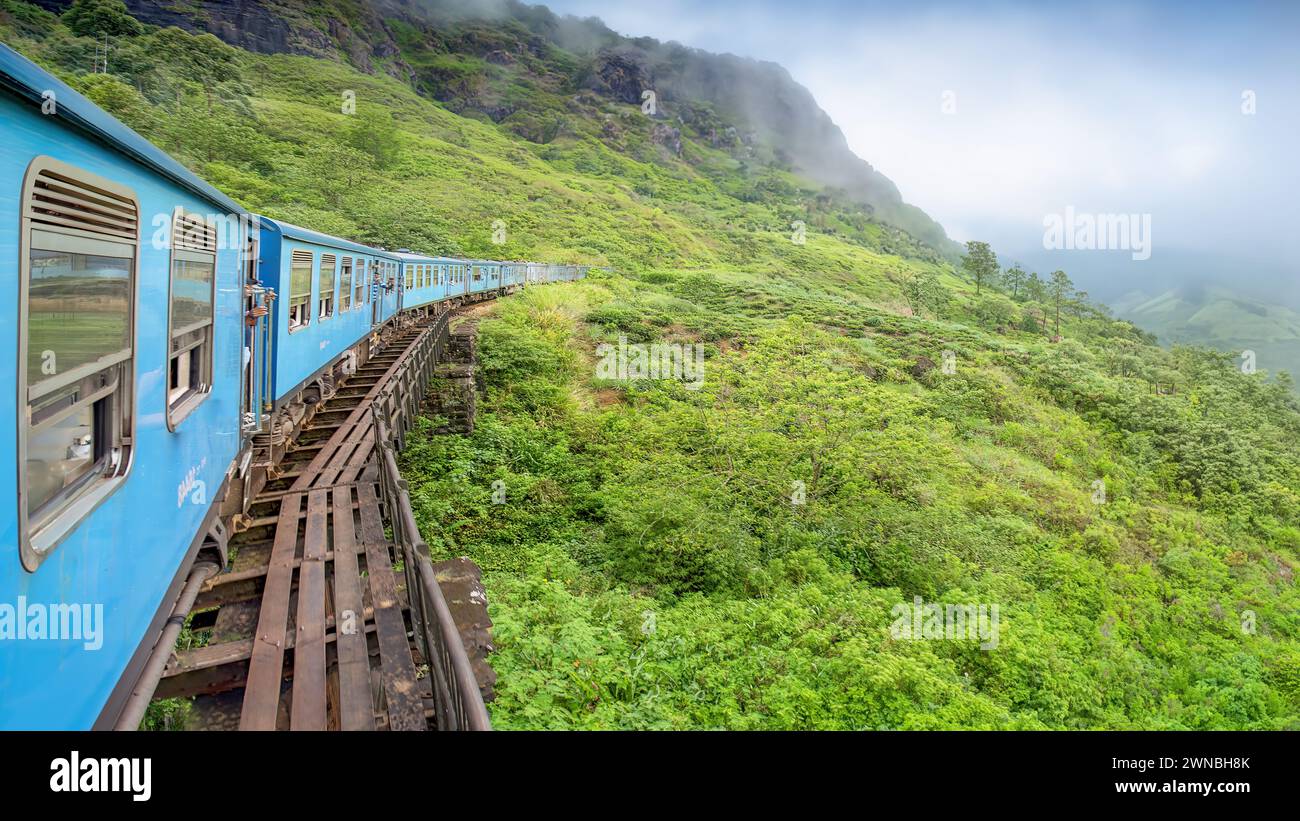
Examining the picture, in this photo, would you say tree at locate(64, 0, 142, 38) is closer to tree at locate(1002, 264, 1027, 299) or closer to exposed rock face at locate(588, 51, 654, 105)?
tree at locate(1002, 264, 1027, 299)

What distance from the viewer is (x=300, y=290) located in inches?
287

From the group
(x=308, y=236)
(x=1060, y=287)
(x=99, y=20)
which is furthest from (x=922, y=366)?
(x=99, y=20)

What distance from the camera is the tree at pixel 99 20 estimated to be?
1909 inches

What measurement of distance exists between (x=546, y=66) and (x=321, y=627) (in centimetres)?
15227

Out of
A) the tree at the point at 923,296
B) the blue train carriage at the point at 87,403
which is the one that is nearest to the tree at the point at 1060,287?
the tree at the point at 923,296

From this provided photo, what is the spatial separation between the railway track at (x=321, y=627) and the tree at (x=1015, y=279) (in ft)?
193

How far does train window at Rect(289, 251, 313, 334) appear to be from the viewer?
6.90 meters

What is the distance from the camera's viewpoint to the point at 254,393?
5570 mm

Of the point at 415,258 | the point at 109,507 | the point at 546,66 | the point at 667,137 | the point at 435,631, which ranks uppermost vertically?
the point at 546,66

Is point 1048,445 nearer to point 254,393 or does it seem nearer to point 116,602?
point 254,393

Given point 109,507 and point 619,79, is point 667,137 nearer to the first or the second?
point 619,79

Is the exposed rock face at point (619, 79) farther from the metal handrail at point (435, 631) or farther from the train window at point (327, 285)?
the metal handrail at point (435, 631)

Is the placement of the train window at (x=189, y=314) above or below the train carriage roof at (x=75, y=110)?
below

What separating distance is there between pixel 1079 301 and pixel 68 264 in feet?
173
